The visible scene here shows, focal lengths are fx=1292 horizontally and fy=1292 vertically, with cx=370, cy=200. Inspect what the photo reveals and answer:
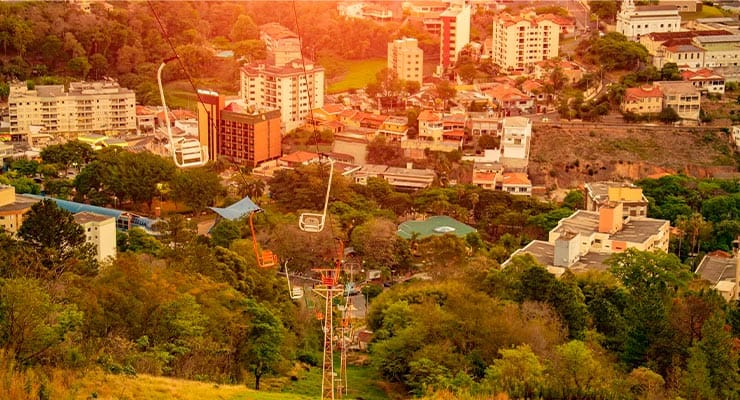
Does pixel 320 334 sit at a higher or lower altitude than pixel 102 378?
lower

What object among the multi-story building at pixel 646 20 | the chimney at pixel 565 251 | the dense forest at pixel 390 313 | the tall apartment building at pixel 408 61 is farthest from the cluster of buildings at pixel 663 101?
the chimney at pixel 565 251

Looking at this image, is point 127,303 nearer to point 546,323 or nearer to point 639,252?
point 546,323

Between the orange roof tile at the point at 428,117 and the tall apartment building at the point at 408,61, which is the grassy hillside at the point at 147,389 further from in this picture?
the tall apartment building at the point at 408,61

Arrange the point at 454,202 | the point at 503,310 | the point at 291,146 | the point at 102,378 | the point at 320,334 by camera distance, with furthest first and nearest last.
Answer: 1. the point at 291,146
2. the point at 454,202
3. the point at 320,334
4. the point at 503,310
5. the point at 102,378

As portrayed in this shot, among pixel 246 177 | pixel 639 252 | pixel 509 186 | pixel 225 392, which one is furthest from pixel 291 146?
pixel 225 392

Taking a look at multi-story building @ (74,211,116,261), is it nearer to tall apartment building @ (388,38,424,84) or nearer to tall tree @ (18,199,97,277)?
tall tree @ (18,199,97,277)

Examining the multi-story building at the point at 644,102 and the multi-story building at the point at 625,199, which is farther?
the multi-story building at the point at 644,102

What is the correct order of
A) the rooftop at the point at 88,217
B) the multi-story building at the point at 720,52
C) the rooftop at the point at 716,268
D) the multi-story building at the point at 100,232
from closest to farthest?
1. the rooftop at the point at 716,268
2. the multi-story building at the point at 100,232
3. the rooftop at the point at 88,217
4. the multi-story building at the point at 720,52
